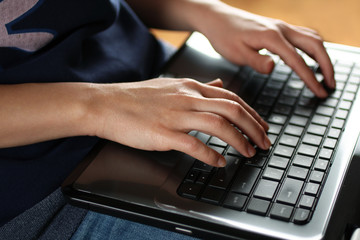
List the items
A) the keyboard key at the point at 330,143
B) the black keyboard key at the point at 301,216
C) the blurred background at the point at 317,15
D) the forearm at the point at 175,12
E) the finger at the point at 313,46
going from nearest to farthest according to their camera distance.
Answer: the black keyboard key at the point at 301,216 → the keyboard key at the point at 330,143 → the finger at the point at 313,46 → the forearm at the point at 175,12 → the blurred background at the point at 317,15

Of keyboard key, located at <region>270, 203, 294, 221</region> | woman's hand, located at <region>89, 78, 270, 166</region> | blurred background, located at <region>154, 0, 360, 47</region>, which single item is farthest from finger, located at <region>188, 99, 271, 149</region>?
blurred background, located at <region>154, 0, 360, 47</region>

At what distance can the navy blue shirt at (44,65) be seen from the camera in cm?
62

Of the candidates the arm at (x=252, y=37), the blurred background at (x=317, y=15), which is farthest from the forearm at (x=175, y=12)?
the blurred background at (x=317, y=15)

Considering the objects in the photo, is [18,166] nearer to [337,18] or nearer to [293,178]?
[293,178]

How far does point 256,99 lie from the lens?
71 centimetres

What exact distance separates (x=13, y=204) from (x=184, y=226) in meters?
0.24

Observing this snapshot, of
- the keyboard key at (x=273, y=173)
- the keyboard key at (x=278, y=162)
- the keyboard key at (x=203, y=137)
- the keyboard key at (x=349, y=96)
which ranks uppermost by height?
the keyboard key at (x=273, y=173)

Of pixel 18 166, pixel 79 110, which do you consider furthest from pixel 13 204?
pixel 79 110

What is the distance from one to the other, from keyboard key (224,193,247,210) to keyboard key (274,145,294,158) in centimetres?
9

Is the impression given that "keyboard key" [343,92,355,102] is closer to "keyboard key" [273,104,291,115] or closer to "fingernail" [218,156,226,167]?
"keyboard key" [273,104,291,115]

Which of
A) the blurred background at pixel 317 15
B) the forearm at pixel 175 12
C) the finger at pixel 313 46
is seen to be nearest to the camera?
the finger at pixel 313 46

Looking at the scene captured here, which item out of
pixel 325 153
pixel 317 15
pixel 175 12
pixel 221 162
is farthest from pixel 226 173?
pixel 317 15

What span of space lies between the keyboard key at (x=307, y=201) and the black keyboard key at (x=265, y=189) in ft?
0.11

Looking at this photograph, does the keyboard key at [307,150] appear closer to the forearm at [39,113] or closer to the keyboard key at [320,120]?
the keyboard key at [320,120]
